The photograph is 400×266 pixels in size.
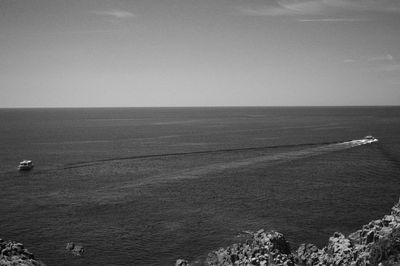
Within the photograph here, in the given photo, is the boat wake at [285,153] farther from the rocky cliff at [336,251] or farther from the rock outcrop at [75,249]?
the rocky cliff at [336,251]

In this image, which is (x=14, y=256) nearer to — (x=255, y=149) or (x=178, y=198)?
(x=178, y=198)

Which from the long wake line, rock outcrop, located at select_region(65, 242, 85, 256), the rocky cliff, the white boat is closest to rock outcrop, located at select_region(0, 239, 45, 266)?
A: rock outcrop, located at select_region(65, 242, 85, 256)

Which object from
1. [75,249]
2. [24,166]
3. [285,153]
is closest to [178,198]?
[75,249]

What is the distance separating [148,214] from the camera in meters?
70.9

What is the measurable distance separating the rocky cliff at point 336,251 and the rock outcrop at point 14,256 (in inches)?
757

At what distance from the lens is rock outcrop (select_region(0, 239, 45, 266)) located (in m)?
41.8

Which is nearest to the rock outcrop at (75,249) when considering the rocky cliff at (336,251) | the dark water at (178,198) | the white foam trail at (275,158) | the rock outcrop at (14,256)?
the dark water at (178,198)

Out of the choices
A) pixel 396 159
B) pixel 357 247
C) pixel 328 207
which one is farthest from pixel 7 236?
pixel 396 159

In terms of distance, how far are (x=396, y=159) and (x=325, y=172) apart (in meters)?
39.7

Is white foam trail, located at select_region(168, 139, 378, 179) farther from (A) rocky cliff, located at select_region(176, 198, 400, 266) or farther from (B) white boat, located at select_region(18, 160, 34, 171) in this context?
(A) rocky cliff, located at select_region(176, 198, 400, 266)

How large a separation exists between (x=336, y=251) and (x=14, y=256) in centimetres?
3937

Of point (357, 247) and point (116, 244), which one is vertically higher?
point (357, 247)

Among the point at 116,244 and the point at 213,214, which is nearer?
the point at 116,244

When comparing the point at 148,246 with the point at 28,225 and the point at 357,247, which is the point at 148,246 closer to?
the point at 28,225
